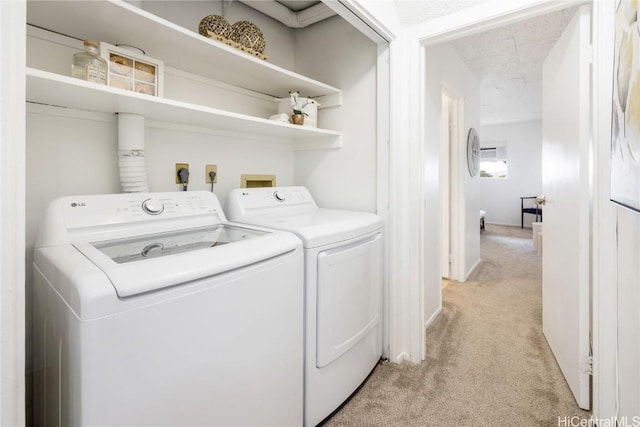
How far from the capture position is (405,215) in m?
1.90

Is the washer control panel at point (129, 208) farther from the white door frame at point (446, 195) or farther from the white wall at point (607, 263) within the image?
the white door frame at point (446, 195)

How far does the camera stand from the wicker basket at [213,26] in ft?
5.17

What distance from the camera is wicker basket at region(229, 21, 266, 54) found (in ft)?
5.54

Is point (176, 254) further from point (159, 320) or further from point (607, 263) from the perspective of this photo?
point (607, 263)

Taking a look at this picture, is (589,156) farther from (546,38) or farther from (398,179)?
(546,38)

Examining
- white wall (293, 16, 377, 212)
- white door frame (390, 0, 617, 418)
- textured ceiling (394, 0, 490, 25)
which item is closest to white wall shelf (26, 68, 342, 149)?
white wall (293, 16, 377, 212)

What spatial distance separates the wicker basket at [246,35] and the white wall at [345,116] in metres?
0.63

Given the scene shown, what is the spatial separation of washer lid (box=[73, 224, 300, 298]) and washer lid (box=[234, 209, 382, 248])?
0.09 meters

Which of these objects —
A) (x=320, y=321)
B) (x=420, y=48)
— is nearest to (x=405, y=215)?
(x=320, y=321)

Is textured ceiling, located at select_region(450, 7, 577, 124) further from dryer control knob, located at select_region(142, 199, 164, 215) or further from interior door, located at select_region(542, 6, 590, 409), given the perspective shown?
dryer control knob, located at select_region(142, 199, 164, 215)

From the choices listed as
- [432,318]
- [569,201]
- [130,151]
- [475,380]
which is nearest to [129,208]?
[130,151]

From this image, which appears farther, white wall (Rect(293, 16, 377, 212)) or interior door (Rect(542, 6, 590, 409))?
white wall (Rect(293, 16, 377, 212))

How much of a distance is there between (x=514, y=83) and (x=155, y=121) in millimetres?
4530

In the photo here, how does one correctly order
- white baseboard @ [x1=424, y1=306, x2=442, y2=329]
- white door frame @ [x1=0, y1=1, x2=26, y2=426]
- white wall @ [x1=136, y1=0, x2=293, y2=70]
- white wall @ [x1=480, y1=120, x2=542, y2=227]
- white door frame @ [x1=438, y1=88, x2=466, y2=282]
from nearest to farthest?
white door frame @ [x1=0, y1=1, x2=26, y2=426] < white wall @ [x1=136, y1=0, x2=293, y2=70] < white baseboard @ [x1=424, y1=306, x2=442, y2=329] < white door frame @ [x1=438, y1=88, x2=466, y2=282] < white wall @ [x1=480, y1=120, x2=542, y2=227]
